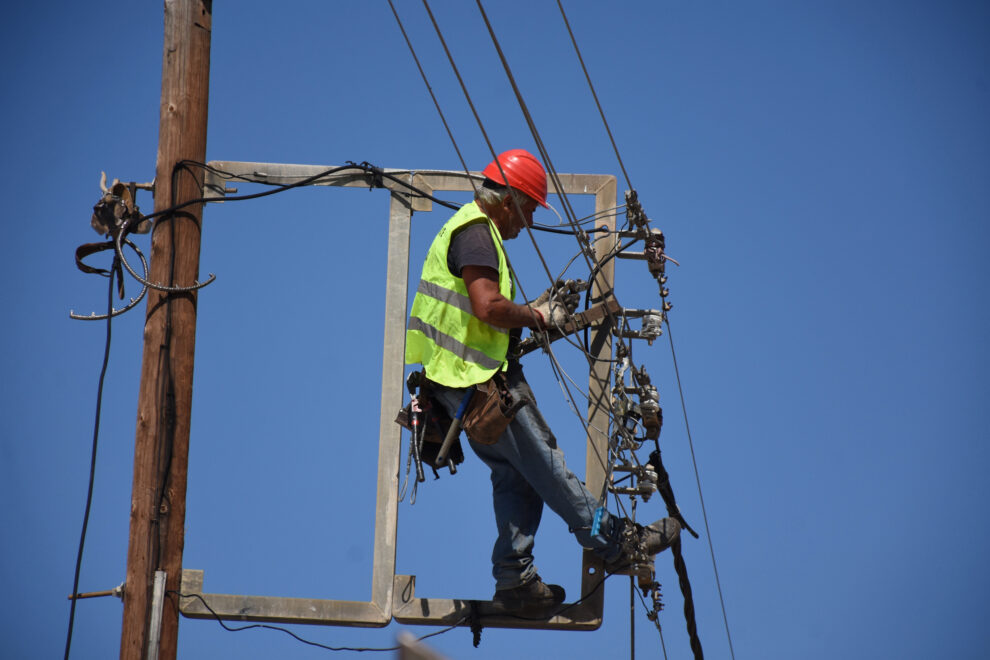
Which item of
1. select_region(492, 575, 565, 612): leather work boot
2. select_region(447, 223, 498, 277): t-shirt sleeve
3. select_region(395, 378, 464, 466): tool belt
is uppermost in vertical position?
select_region(447, 223, 498, 277): t-shirt sleeve

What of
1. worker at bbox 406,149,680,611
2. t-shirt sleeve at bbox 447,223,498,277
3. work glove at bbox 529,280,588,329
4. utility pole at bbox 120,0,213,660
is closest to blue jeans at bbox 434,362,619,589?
worker at bbox 406,149,680,611

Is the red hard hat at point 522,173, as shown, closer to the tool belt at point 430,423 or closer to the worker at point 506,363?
the worker at point 506,363

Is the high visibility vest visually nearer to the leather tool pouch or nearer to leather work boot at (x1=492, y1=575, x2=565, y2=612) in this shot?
the leather tool pouch

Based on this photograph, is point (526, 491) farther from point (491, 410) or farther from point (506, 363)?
point (506, 363)

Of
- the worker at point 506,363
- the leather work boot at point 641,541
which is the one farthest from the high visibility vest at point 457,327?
the leather work boot at point 641,541

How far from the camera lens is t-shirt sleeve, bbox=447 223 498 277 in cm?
635

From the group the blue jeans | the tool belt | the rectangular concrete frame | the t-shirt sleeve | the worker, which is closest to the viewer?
the t-shirt sleeve

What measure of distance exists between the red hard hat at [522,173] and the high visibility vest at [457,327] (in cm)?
33

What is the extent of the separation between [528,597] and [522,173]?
2419mm

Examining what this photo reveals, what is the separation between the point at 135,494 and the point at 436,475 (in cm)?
177

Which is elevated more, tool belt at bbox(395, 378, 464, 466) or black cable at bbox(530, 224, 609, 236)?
black cable at bbox(530, 224, 609, 236)

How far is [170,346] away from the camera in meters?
5.98

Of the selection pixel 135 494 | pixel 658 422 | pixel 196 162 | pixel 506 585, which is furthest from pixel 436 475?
pixel 196 162

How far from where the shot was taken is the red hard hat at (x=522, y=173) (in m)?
6.88
